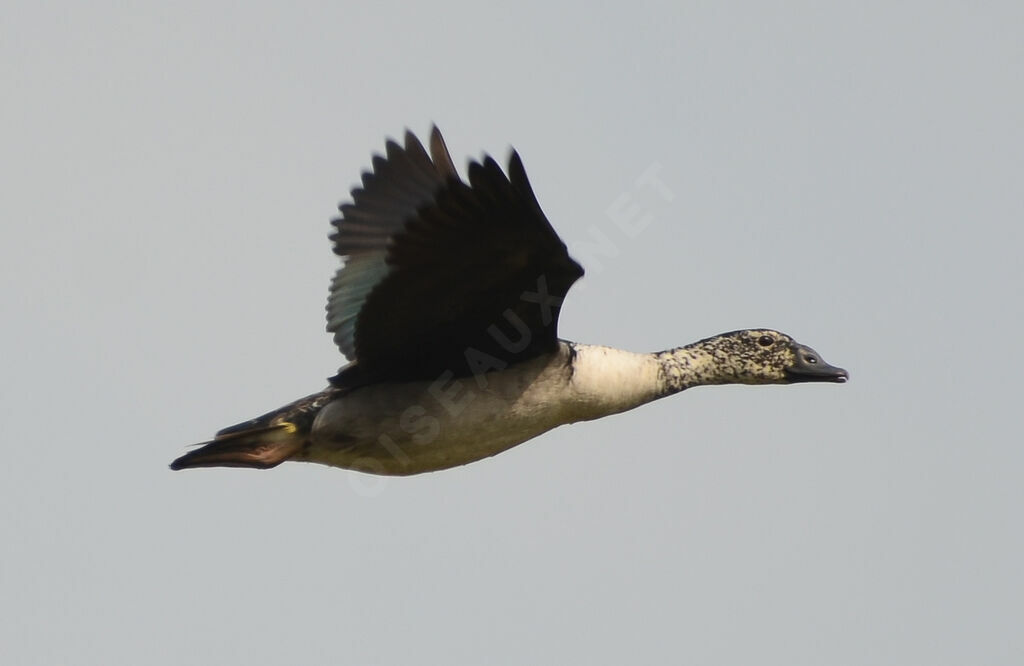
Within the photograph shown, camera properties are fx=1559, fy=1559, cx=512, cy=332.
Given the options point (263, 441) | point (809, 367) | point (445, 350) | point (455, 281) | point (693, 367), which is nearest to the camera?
point (455, 281)

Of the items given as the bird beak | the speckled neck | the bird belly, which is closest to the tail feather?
the bird belly

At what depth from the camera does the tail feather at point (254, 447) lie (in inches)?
296

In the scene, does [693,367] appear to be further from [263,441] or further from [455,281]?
[263,441]

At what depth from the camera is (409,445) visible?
7.51m

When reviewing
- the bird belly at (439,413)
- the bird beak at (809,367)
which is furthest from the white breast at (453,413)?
the bird beak at (809,367)

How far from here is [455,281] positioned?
695cm

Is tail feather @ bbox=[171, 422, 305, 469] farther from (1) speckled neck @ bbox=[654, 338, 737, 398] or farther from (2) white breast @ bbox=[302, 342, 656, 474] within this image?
(1) speckled neck @ bbox=[654, 338, 737, 398]

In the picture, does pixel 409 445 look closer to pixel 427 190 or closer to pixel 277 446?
pixel 277 446

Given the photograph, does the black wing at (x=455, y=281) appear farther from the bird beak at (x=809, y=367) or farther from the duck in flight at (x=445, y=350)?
the bird beak at (x=809, y=367)

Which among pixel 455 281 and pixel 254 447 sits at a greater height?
pixel 455 281

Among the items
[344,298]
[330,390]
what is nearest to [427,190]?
[344,298]

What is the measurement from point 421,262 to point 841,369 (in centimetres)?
289

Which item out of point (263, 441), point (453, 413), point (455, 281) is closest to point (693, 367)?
point (453, 413)

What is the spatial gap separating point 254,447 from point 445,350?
1059mm
